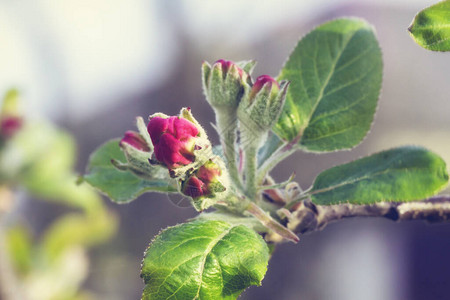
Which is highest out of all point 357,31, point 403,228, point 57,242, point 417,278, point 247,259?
point 357,31

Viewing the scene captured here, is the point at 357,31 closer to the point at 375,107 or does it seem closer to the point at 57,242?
the point at 375,107

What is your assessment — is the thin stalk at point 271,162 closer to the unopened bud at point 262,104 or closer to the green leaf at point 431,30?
the unopened bud at point 262,104

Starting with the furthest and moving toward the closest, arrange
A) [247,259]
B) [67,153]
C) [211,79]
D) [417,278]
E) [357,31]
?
1. [417,278]
2. [67,153]
3. [357,31]
4. [211,79]
5. [247,259]

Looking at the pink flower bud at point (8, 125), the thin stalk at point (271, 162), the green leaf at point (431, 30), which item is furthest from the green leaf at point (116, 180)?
the pink flower bud at point (8, 125)

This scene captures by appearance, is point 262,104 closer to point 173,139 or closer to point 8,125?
point 173,139

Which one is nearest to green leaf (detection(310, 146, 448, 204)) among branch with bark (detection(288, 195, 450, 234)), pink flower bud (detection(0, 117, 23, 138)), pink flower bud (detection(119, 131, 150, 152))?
branch with bark (detection(288, 195, 450, 234))

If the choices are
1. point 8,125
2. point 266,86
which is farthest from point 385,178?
point 8,125

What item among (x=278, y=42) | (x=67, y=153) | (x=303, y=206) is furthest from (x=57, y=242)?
(x=278, y=42)
